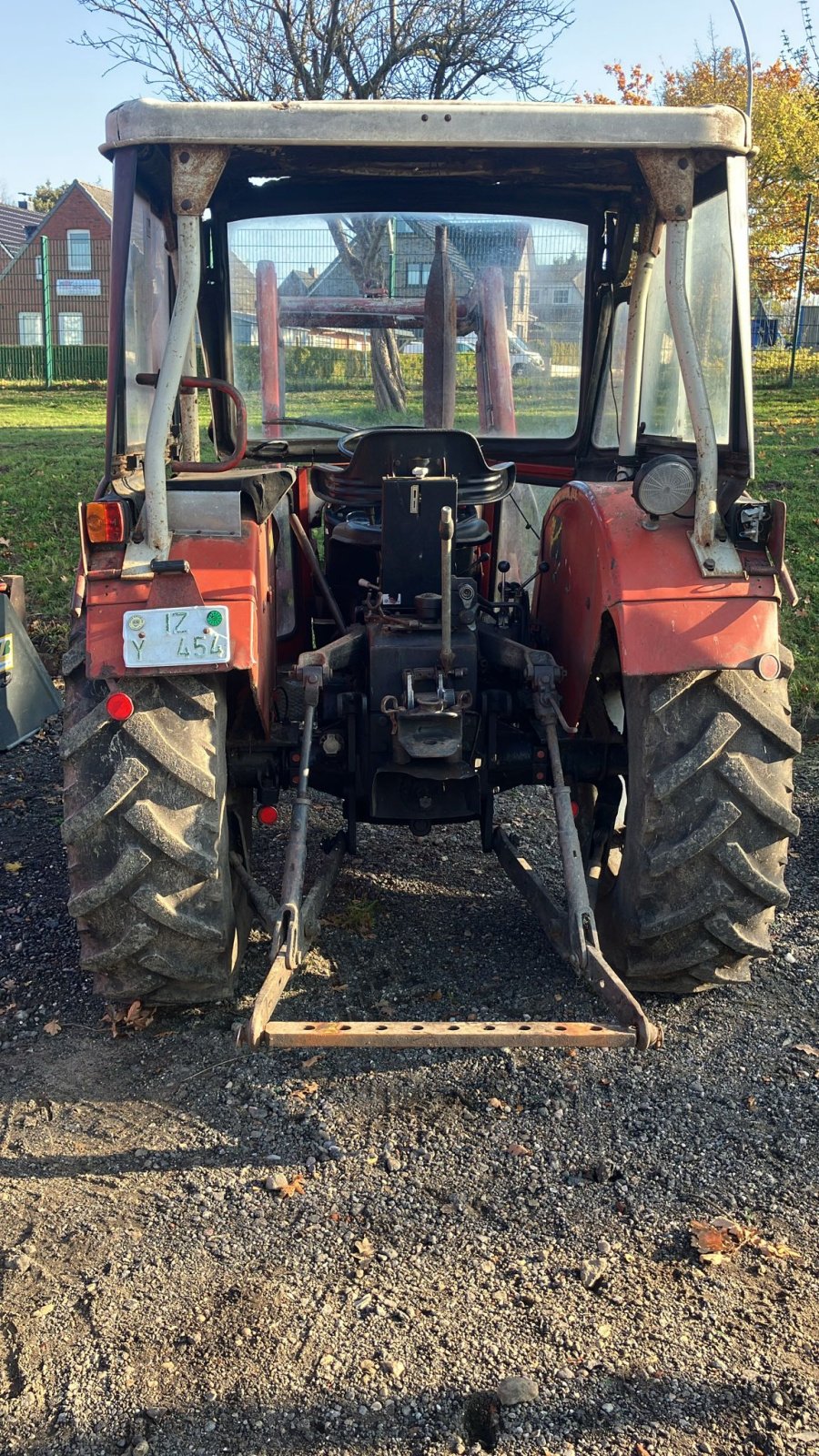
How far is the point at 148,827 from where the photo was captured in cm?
347

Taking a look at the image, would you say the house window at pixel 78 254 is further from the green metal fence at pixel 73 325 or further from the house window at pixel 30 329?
Result: the house window at pixel 30 329

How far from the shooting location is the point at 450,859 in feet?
17.5

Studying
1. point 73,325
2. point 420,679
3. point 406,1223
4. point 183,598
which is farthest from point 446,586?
point 73,325

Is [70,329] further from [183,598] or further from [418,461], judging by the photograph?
[183,598]

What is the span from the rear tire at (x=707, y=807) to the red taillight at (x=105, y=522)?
1554 millimetres

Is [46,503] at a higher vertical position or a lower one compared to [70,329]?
lower

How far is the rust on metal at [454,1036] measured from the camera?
2979 mm

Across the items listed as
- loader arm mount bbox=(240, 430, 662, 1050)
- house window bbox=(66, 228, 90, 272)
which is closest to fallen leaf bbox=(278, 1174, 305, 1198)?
loader arm mount bbox=(240, 430, 662, 1050)

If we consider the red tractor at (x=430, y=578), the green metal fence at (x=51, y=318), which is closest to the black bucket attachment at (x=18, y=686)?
the red tractor at (x=430, y=578)

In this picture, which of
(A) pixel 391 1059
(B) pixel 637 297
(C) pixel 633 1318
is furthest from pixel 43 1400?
(B) pixel 637 297

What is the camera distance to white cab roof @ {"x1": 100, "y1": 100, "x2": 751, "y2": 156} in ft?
10.8

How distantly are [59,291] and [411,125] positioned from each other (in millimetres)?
30523

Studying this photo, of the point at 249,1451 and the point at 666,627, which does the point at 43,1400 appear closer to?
the point at 249,1451

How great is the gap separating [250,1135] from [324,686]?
4.86 feet
